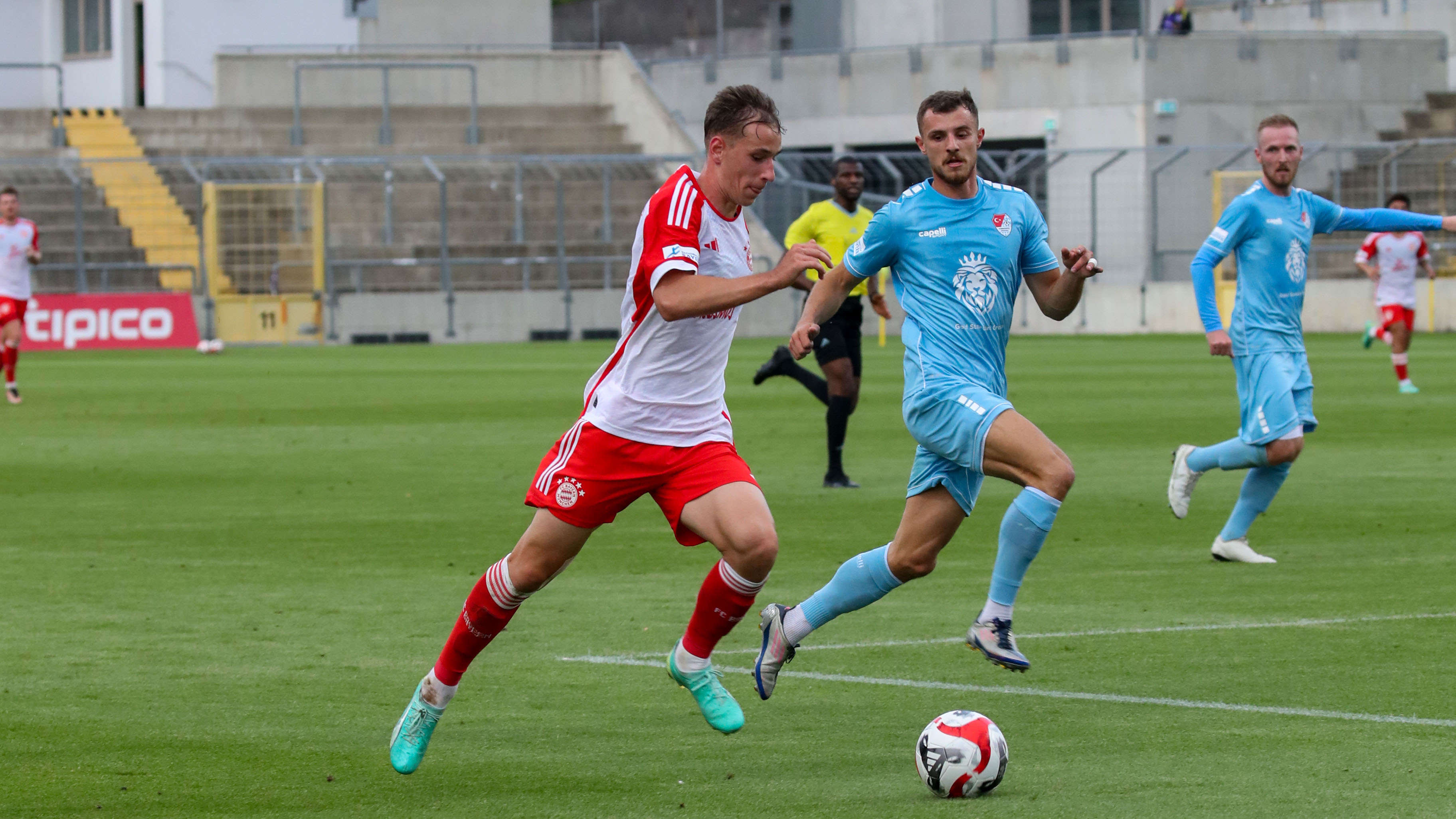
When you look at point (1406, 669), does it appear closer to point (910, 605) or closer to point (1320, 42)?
point (910, 605)

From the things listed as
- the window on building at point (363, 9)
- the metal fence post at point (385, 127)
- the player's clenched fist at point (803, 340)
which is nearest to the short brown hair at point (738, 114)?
the player's clenched fist at point (803, 340)

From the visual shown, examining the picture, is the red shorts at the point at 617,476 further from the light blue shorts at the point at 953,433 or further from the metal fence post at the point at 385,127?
the metal fence post at the point at 385,127

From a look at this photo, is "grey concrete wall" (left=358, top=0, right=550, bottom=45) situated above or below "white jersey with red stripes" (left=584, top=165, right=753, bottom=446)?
above

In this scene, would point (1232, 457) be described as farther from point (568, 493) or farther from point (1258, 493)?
point (568, 493)

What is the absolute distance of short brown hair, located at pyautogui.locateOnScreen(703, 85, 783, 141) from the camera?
5.80 m

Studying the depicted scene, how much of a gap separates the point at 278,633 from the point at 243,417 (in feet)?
38.4

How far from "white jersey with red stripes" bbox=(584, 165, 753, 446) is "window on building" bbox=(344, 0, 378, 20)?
4516 cm

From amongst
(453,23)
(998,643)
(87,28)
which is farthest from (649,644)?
(87,28)

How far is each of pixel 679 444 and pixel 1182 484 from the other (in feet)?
16.9

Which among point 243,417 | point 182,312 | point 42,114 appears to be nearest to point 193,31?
point 42,114

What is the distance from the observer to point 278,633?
7734 mm

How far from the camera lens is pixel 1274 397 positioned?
9.48 meters

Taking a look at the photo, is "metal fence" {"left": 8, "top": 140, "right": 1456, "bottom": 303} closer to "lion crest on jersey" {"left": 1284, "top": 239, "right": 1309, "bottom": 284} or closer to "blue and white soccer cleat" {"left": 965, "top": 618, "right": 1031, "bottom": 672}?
"lion crest on jersey" {"left": 1284, "top": 239, "right": 1309, "bottom": 284}

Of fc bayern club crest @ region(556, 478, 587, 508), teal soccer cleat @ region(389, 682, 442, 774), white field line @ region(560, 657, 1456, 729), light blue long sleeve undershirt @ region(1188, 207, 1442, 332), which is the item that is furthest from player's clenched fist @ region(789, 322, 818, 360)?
light blue long sleeve undershirt @ region(1188, 207, 1442, 332)
